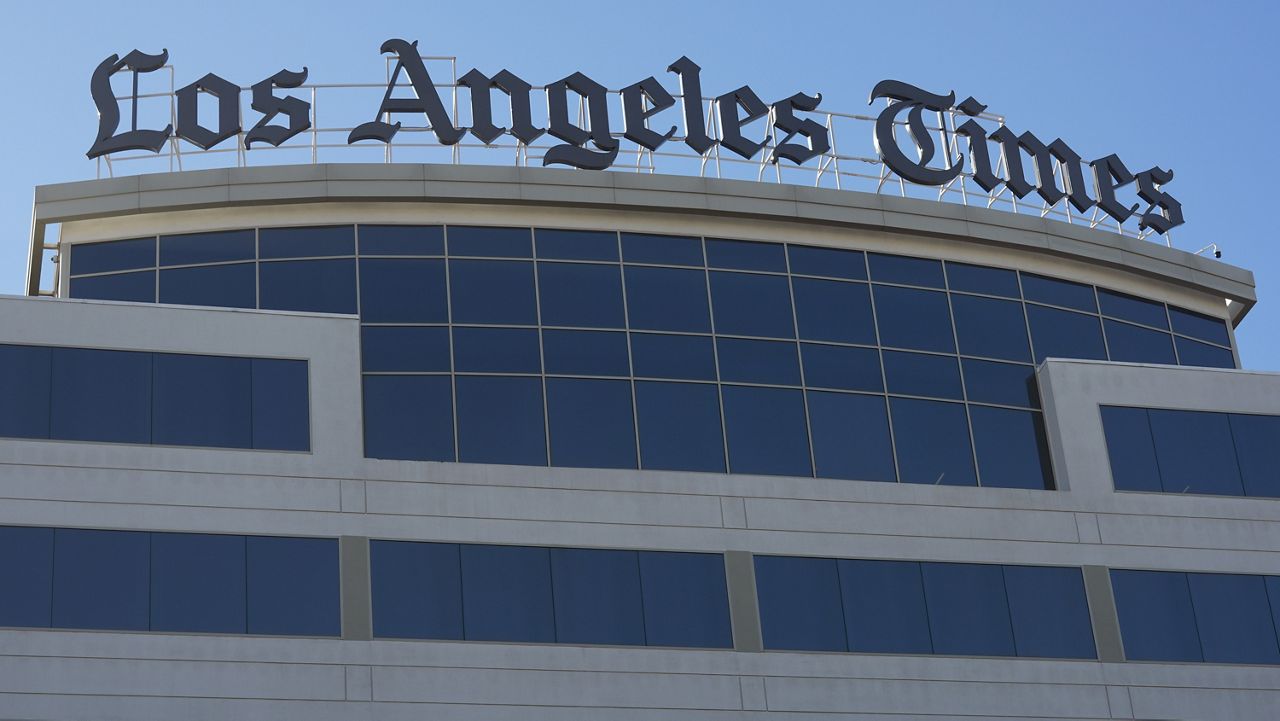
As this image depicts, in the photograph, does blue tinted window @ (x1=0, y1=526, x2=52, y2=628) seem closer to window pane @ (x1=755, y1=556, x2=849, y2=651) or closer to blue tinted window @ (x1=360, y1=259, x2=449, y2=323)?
blue tinted window @ (x1=360, y1=259, x2=449, y2=323)

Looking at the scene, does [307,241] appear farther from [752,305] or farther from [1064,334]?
[1064,334]

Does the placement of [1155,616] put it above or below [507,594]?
below

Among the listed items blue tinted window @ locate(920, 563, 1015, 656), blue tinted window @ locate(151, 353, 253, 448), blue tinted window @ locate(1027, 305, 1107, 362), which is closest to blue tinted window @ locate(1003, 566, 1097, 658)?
blue tinted window @ locate(920, 563, 1015, 656)

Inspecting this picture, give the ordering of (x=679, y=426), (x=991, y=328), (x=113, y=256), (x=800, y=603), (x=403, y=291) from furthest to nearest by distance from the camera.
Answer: (x=991, y=328)
(x=113, y=256)
(x=403, y=291)
(x=679, y=426)
(x=800, y=603)

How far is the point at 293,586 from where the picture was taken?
43.5 meters

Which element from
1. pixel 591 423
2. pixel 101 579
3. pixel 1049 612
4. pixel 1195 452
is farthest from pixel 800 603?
pixel 101 579

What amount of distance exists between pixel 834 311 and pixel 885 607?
811 centimetres

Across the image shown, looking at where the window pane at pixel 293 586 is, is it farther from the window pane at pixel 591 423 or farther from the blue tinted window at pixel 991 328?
the blue tinted window at pixel 991 328

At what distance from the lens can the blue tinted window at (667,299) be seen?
4928 centimetres

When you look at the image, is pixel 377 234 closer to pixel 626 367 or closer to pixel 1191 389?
pixel 626 367

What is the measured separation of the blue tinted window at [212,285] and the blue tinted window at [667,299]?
9.36m

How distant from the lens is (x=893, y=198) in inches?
2068

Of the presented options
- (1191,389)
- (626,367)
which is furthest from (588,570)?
(1191,389)

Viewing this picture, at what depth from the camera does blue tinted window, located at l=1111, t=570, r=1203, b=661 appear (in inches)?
1890
